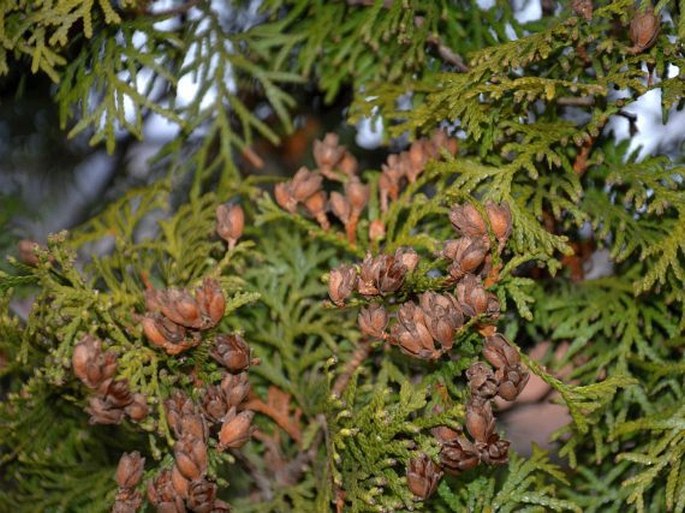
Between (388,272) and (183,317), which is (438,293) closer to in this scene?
(388,272)

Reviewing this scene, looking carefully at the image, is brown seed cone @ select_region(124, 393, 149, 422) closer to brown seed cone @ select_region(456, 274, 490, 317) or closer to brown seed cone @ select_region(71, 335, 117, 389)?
brown seed cone @ select_region(71, 335, 117, 389)

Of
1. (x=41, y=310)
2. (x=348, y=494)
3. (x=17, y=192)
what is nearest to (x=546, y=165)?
(x=348, y=494)

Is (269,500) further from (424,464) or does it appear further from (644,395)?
(644,395)

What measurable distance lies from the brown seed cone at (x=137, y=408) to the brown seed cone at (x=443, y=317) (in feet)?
0.69

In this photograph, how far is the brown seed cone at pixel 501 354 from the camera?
622mm

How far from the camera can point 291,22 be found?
35.9 inches

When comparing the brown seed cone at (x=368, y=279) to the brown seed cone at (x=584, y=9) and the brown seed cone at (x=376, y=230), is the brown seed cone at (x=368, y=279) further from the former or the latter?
the brown seed cone at (x=584, y=9)

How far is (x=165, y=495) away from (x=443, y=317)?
0.23 meters

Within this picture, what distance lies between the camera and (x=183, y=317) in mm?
645

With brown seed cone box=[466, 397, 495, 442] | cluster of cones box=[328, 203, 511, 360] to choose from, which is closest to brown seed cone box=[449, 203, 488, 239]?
cluster of cones box=[328, 203, 511, 360]

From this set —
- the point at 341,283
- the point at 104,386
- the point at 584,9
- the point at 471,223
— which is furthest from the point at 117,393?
the point at 584,9

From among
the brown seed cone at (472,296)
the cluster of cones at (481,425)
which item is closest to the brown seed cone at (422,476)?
the cluster of cones at (481,425)

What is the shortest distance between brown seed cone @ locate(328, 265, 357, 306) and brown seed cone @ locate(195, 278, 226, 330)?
0.08 m

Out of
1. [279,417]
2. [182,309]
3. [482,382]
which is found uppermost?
[182,309]
